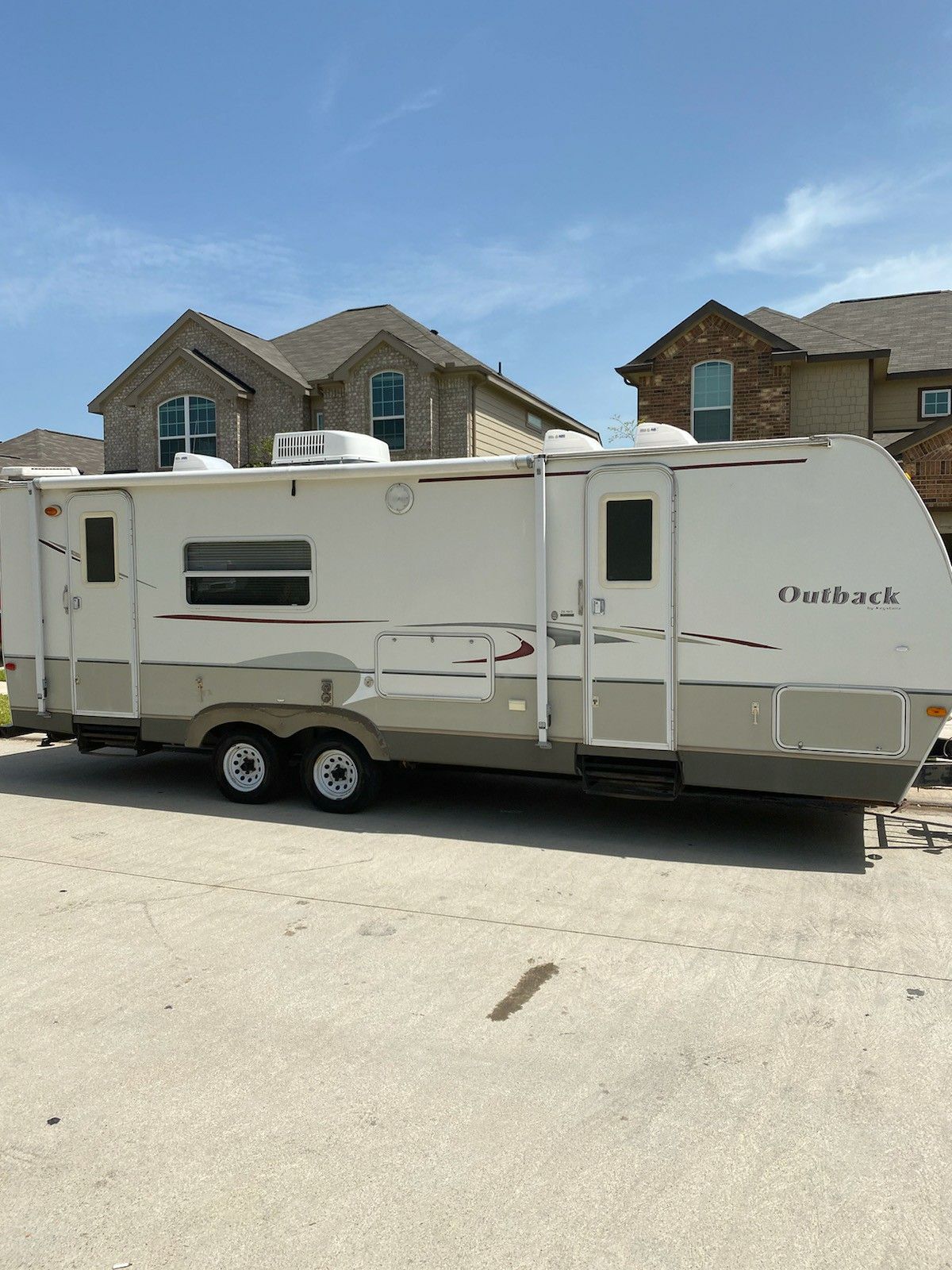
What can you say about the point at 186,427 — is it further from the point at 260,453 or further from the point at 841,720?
the point at 841,720

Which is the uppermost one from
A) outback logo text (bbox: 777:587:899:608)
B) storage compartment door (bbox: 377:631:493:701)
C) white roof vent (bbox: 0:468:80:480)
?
white roof vent (bbox: 0:468:80:480)

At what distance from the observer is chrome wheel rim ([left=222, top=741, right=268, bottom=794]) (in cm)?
849

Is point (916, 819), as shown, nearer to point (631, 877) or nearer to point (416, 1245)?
point (631, 877)

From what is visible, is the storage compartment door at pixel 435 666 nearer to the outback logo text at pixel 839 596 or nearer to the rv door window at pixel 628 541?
the rv door window at pixel 628 541

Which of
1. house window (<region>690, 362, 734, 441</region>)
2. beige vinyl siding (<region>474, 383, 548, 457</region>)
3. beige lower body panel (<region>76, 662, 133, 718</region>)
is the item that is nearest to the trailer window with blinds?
beige lower body panel (<region>76, 662, 133, 718</region>)

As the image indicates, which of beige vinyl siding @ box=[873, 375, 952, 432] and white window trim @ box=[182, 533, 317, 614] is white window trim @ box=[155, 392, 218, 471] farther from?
white window trim @ box=[182, 533, 317, 614]

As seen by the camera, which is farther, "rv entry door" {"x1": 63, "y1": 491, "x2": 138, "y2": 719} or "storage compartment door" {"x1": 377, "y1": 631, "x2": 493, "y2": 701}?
"rv entry door" {"x1": 63, "y1": 491, "x2": 138, "y2": 719}

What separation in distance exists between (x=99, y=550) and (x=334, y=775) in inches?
115

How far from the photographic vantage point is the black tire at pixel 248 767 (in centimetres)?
840

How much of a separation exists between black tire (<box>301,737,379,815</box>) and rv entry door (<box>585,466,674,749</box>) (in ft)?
6.43

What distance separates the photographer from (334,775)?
8289 millimetres

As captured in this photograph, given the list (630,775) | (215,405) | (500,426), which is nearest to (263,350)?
(215,405)

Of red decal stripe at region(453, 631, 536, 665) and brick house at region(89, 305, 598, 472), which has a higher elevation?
brick house at region(89, 305, 598, 472)

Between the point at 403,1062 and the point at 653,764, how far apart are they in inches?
144
